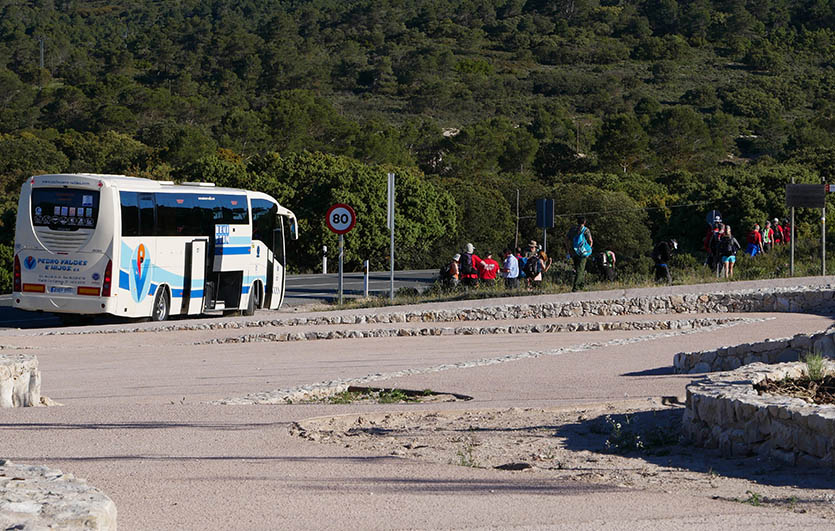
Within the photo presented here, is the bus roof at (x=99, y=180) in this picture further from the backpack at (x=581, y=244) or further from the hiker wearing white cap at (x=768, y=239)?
the hiker wearing white cap at (x=768, y=239)

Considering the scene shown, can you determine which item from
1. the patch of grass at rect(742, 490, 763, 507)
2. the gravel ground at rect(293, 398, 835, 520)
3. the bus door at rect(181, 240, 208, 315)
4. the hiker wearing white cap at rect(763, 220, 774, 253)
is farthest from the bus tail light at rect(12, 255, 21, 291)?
the hiker wearing white cap at rect(763, 220, 774, 253)

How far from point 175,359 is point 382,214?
38.8 metres

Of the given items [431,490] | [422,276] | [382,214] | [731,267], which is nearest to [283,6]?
[382,214]

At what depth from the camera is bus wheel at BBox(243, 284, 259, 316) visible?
88.2ft

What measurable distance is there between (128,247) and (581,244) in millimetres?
9997

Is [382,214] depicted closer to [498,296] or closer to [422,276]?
[422,276]

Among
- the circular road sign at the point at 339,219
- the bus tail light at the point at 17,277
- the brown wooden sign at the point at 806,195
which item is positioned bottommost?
the bus tail light at the point at 17,277

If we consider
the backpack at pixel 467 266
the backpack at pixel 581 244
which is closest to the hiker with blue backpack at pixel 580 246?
the backpack at pixel 581 244

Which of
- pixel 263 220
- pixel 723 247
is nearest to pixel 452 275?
pixel 263 220

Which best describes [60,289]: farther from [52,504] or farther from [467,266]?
[52,504]

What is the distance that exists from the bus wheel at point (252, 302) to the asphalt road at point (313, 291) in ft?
7.82

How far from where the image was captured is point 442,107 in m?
124

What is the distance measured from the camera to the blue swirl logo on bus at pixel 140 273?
2370 cm

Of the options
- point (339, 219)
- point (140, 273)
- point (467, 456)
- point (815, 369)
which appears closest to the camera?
point (467, 456)
